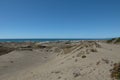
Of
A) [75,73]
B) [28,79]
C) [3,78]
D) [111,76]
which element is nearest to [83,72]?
[75,73]

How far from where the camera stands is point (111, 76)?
937 centimetres

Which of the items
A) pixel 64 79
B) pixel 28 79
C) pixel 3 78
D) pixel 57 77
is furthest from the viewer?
pixel 3 78

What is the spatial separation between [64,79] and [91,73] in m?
2.07

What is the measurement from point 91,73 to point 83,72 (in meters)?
0.67

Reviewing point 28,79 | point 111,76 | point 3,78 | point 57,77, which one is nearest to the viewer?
point 111,76

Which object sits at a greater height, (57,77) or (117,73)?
(117,73)

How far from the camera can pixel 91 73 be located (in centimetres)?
1040

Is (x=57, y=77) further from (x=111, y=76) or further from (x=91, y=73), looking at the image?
(x=111, y=76)

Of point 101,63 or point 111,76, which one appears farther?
point 101,63

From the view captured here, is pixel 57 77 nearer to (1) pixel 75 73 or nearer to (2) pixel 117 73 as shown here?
(1) pixel 75 73

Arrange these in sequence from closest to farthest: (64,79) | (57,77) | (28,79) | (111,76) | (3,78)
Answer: (111,76)
(64,79)
(57,77)
(28,79)
(3,78)

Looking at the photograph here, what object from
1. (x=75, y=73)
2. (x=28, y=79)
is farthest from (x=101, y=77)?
(x=28, y=79)

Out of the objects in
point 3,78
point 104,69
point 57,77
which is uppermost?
point 104,69

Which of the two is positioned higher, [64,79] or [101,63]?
[101,63]
